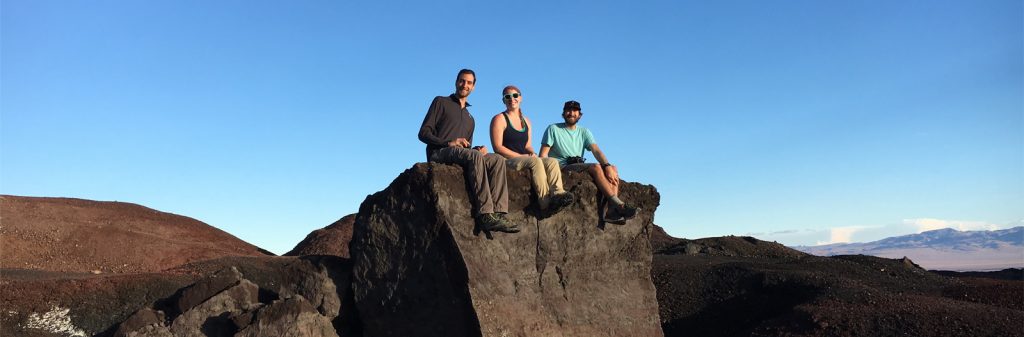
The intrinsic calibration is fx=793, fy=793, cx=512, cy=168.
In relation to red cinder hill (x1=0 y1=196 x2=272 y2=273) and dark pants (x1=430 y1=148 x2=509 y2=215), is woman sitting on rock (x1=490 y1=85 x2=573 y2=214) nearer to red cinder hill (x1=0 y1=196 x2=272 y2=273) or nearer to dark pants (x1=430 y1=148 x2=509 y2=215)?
dark pants (x1=430 y1=148 x2=509 y2=215)

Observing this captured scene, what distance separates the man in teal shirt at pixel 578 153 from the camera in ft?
32.3

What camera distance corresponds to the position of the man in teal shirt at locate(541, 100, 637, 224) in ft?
32.3

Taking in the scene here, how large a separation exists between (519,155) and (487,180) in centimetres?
A: 55

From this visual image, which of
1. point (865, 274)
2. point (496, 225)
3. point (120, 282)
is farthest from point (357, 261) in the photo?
point (865, 274)

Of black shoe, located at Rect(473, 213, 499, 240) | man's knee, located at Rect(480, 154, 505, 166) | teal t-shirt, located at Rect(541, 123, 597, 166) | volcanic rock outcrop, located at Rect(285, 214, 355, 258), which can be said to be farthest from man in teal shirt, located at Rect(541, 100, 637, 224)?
volcanic rock outcrop, located at Rect(285, 214, 355, 258)

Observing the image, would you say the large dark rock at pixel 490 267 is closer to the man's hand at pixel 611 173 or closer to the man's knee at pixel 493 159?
the man's hand at pixel 611 173

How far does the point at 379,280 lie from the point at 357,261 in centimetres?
40

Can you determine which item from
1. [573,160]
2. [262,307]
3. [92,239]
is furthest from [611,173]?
[92,239]

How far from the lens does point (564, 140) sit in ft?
32.6

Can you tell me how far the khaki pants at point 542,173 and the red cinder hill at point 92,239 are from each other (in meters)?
17.2

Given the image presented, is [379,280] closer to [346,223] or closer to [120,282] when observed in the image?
[120,282]

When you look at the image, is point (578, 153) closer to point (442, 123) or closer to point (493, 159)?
point (493, 159)

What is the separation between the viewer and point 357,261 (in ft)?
32.0

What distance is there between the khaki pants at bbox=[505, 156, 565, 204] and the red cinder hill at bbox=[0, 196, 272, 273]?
56.5ft
